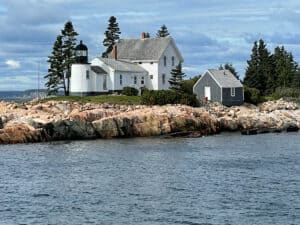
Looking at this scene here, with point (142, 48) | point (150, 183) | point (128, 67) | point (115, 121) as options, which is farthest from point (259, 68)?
point (150, 183)

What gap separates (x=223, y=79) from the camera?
8681cm

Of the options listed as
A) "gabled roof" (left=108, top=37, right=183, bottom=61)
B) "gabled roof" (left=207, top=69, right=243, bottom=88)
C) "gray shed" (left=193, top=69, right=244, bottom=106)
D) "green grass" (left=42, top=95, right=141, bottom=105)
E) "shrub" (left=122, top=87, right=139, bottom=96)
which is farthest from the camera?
"gabled roof" (left=108, top=37, right=183, bottom=61)

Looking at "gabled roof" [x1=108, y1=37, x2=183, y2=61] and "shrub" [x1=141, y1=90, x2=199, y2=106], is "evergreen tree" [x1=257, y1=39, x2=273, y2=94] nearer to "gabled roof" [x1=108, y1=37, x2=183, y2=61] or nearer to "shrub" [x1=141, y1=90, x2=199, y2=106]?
"gabled roof" [x1=108, y1=37, x2=183, y2=61]

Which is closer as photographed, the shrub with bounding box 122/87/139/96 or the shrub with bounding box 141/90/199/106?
the shrub with bounding box 141/90/199/106

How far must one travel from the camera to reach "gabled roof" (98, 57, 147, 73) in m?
84.4

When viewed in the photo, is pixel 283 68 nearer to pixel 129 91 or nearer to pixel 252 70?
pixel 252 70

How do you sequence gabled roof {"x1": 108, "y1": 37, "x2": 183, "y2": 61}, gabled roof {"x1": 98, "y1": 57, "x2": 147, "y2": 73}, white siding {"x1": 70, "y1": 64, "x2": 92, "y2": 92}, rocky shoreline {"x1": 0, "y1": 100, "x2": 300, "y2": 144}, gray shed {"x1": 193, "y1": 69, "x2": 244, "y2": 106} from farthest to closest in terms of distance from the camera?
gabled roof {"x1": 108, "y1": 37, "x2": 183, "y2": 61}, gray shed {"x1": 193, "y1": 69, "x2": 244, "y2": 106}, gabled roof {"x1": 98, "y1": 57, "x2": 147, "y2": 73}, white siding {"x1": 70, "y1": 64, "x2": 92, "y2": 92}, rocky shoreline {"x1": 0, "y1": 100, "x2": 300, "y2": 144}

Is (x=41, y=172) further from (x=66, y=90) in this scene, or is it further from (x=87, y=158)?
(x=66, y=90)

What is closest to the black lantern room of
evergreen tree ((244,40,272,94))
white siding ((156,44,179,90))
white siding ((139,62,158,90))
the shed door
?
white siding ((139,62,158,90))

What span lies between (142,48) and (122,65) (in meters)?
5.85

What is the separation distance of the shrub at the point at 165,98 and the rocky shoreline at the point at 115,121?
8.42 feet

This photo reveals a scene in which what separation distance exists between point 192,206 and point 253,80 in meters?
73.8

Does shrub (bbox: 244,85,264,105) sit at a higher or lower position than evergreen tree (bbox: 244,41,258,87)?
lower

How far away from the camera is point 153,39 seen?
91.6 metres
